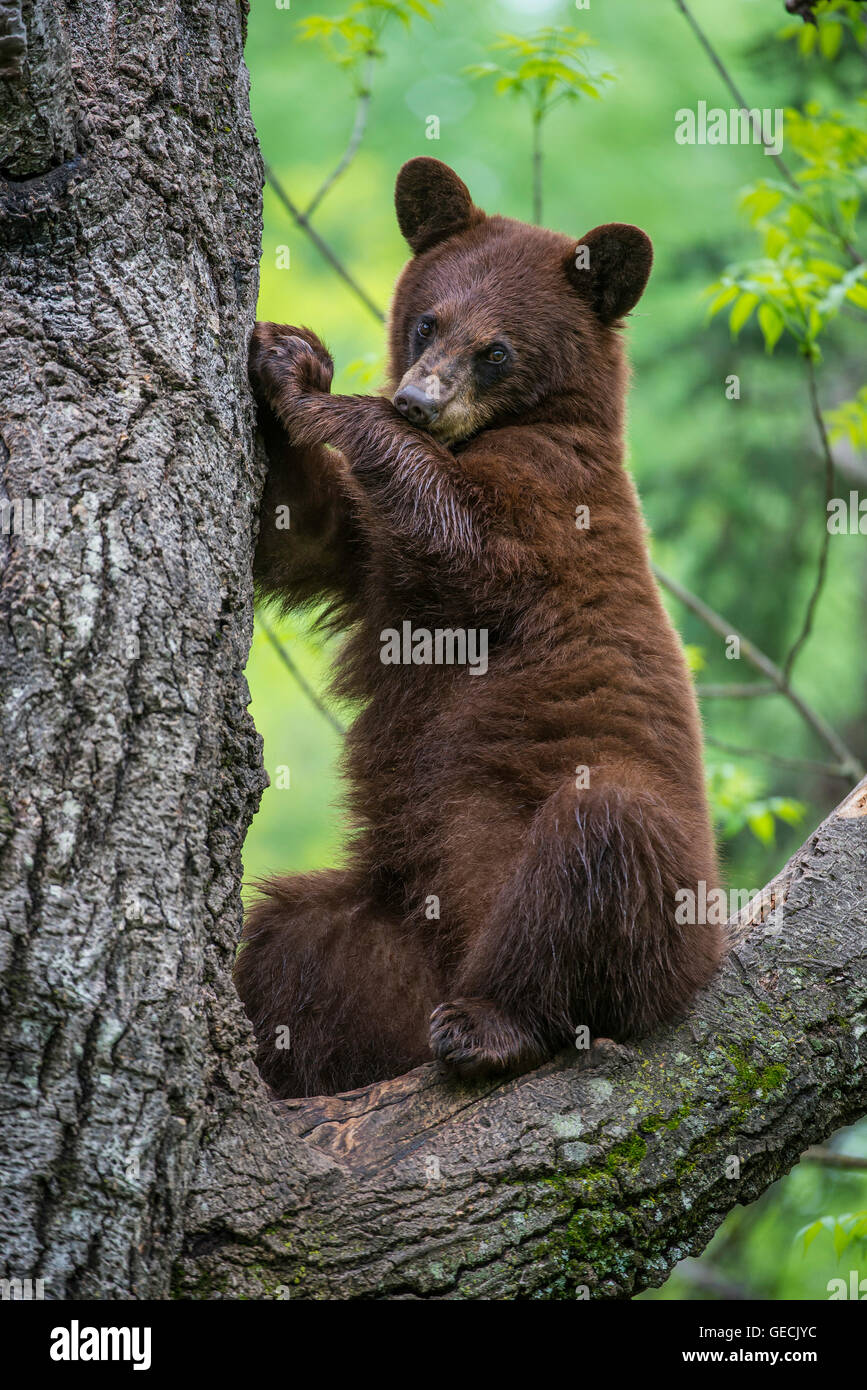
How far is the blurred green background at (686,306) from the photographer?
10133mm

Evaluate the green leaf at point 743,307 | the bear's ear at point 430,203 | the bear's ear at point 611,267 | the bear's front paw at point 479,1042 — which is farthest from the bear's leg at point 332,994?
the green leaf at point 743,307

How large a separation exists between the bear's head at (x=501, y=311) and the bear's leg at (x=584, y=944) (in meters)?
1.76

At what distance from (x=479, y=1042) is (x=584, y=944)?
0.44 m

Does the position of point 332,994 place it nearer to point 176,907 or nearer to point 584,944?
→ point 584,944

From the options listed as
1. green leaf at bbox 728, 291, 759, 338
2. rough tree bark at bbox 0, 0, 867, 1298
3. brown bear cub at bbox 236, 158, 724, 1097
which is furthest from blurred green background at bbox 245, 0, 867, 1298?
rough tree bark at bbox 0, 0, 867, 1298

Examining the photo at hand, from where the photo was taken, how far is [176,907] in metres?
2.76

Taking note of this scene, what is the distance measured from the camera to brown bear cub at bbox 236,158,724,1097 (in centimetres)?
362

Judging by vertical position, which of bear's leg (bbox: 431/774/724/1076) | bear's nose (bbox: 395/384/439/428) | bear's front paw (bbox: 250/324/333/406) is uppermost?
bear's nose (bbox: 395/384/439/428)

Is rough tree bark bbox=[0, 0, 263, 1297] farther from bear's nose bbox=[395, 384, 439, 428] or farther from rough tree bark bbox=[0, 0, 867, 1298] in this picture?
bear's nose bbox=[395, 384, 439, 428]

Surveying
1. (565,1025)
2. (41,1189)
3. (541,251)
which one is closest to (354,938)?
(565,1025)

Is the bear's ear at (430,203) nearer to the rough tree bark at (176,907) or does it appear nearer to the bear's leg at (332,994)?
the rough tree bark at (176,907)

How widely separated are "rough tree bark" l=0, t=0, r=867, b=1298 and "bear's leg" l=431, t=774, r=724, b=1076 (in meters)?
0.12

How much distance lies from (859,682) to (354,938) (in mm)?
7985

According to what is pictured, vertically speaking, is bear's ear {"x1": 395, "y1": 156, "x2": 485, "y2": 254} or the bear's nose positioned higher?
bear's ear {"x1": 395, "y1": 156, "x2": 485, "y2": 254}
